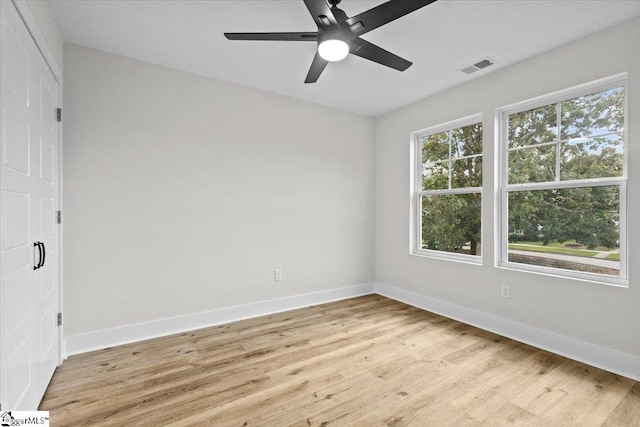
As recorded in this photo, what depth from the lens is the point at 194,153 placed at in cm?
311

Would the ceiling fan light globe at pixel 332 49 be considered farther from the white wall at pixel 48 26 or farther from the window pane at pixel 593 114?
the window pane at pixel 593 114

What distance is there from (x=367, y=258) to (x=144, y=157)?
309 cm

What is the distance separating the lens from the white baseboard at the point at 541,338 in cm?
225

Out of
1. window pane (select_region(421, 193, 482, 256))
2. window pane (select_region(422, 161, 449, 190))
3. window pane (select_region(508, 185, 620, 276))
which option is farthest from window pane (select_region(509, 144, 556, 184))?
window pane (select_region(422, 161, 449, 190))

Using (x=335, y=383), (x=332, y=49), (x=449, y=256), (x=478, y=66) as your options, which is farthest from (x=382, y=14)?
(x=449, y=256)

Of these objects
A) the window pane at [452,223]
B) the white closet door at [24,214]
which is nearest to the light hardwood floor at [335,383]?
the white closet door at [24,214]

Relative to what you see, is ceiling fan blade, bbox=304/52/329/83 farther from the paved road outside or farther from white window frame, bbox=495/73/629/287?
the paved road outside

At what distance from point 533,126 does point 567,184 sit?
0.65m

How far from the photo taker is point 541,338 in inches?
106

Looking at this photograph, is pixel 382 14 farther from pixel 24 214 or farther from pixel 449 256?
pixel 449 256

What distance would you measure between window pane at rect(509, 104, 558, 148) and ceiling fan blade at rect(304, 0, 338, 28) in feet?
7.39

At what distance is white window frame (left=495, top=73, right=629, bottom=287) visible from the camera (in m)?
2.33

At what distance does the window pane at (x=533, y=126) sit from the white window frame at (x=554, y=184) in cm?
5

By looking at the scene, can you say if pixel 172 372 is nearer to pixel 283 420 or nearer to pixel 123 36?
pixel 283 420
